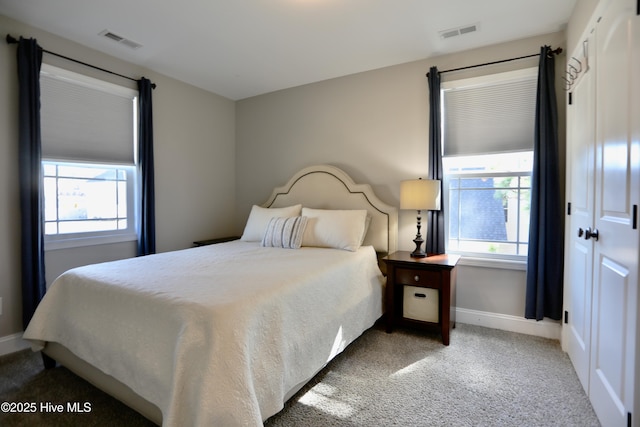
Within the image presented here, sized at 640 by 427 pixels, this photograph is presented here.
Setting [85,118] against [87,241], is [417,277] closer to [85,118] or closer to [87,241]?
[87,241]

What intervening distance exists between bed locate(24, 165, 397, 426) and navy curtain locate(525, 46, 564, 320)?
4.31 feet

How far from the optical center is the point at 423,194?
108 inches

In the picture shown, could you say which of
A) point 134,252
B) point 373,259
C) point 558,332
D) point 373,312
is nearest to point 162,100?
point 134,252

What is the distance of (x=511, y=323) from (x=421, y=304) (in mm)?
879

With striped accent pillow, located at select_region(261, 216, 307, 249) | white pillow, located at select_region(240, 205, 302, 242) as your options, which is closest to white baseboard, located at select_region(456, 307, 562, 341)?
striped accent pillow, located at select_region(261, 216, 307, 249)

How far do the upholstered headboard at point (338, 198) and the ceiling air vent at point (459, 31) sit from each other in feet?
4.88

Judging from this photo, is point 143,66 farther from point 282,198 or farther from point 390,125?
point 390,125

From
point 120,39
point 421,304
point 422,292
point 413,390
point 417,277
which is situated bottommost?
point 413,390

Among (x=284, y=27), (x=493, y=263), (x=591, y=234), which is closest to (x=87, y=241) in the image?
(x=284, y=27)

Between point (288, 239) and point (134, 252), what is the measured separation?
166cm

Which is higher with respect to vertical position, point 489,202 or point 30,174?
point 30,174

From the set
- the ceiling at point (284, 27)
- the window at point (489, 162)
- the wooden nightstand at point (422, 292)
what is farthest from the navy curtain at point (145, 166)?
the window at point (489, 162)

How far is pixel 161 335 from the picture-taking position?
4.72ft

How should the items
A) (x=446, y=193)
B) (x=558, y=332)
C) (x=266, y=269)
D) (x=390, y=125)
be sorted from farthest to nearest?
(x=390, y=125) → (x=446, y=193) → (x=558, y=332) → (x=266, y=269)
